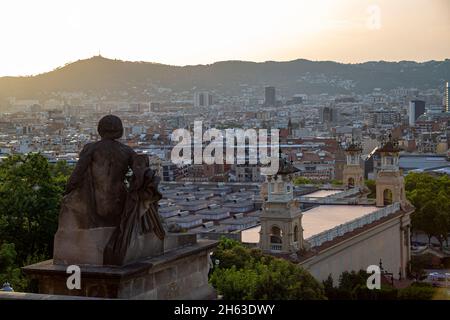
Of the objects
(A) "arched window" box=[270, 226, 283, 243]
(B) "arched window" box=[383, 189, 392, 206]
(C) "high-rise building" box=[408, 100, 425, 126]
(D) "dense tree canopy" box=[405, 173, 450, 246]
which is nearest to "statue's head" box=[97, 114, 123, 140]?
(A) "arched window" box=[270, 226, 283, 243]

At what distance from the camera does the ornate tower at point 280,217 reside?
20375 mm

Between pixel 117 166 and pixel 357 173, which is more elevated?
pixel 117 166

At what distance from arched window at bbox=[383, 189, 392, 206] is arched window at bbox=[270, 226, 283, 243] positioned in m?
8.95

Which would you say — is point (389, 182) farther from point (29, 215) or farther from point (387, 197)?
point (29, 215)

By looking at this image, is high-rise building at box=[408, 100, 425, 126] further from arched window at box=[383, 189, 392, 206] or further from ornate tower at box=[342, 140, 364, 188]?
arched window at box=[383, 189, 392, 206]

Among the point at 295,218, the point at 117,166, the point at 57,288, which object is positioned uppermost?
the point at 117,166

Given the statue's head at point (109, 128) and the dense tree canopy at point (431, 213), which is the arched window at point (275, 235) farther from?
the dense tree canopy at point (431, 213)

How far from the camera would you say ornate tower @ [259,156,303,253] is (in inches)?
802

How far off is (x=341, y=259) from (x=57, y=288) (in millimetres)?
17741

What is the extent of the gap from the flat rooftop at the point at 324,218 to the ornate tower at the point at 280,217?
1.40 metres
